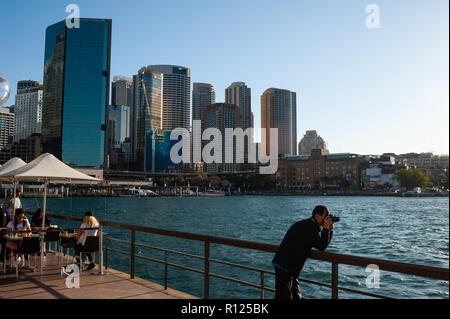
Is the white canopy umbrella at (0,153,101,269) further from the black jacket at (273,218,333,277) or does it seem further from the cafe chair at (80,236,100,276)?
the black jacket at (273,218,333,277)

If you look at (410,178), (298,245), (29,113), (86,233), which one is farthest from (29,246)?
(29,113)

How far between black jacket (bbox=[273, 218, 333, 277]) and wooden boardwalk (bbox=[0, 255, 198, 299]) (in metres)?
2.72

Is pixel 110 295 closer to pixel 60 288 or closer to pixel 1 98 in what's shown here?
pixel 60 288

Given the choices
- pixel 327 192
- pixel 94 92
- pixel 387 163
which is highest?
pixel 94 92

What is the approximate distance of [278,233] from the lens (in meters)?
39.9

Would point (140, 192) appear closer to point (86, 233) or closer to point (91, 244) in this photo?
point (86, 233)

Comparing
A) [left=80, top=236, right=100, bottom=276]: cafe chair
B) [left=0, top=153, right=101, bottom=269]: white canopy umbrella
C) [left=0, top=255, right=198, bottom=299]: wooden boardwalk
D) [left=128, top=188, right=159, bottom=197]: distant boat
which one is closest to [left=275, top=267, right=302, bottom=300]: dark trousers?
[left=0, top=255, right=198, bottom=299]: wooden boardwalk

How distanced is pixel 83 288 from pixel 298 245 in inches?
186

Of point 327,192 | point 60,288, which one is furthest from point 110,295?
point 327,192

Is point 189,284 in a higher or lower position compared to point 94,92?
lower

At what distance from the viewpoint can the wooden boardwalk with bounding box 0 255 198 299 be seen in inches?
268

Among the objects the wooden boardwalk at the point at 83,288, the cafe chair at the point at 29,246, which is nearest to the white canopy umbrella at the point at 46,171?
the cafe chair at the point at 29,246

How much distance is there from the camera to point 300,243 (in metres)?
4.59
